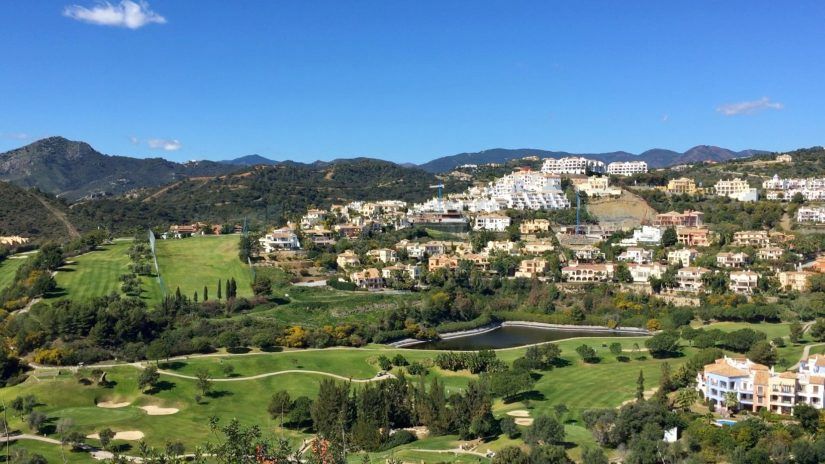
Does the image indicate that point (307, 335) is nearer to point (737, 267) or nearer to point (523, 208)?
point (737, 267)

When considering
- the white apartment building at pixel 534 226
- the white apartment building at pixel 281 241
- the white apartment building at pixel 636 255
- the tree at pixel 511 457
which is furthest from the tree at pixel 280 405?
the white apartment building at pixel 534 226

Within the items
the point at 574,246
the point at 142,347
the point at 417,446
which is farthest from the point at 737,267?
the point at 142,347

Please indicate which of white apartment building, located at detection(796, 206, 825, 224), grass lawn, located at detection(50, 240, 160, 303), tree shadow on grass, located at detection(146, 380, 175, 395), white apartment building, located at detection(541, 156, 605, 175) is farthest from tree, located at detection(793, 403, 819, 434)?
white apartment building, located at detection(541, 156, 605, 175)

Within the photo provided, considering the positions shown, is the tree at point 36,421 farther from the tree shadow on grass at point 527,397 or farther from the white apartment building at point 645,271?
the white apartment building at point 645,271

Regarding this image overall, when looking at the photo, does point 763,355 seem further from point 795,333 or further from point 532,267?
point 532,267

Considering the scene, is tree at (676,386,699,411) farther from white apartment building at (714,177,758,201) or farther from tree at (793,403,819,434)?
white apartment building at (714,177,758,201)

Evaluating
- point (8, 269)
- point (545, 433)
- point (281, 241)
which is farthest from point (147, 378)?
point (281, 241)
